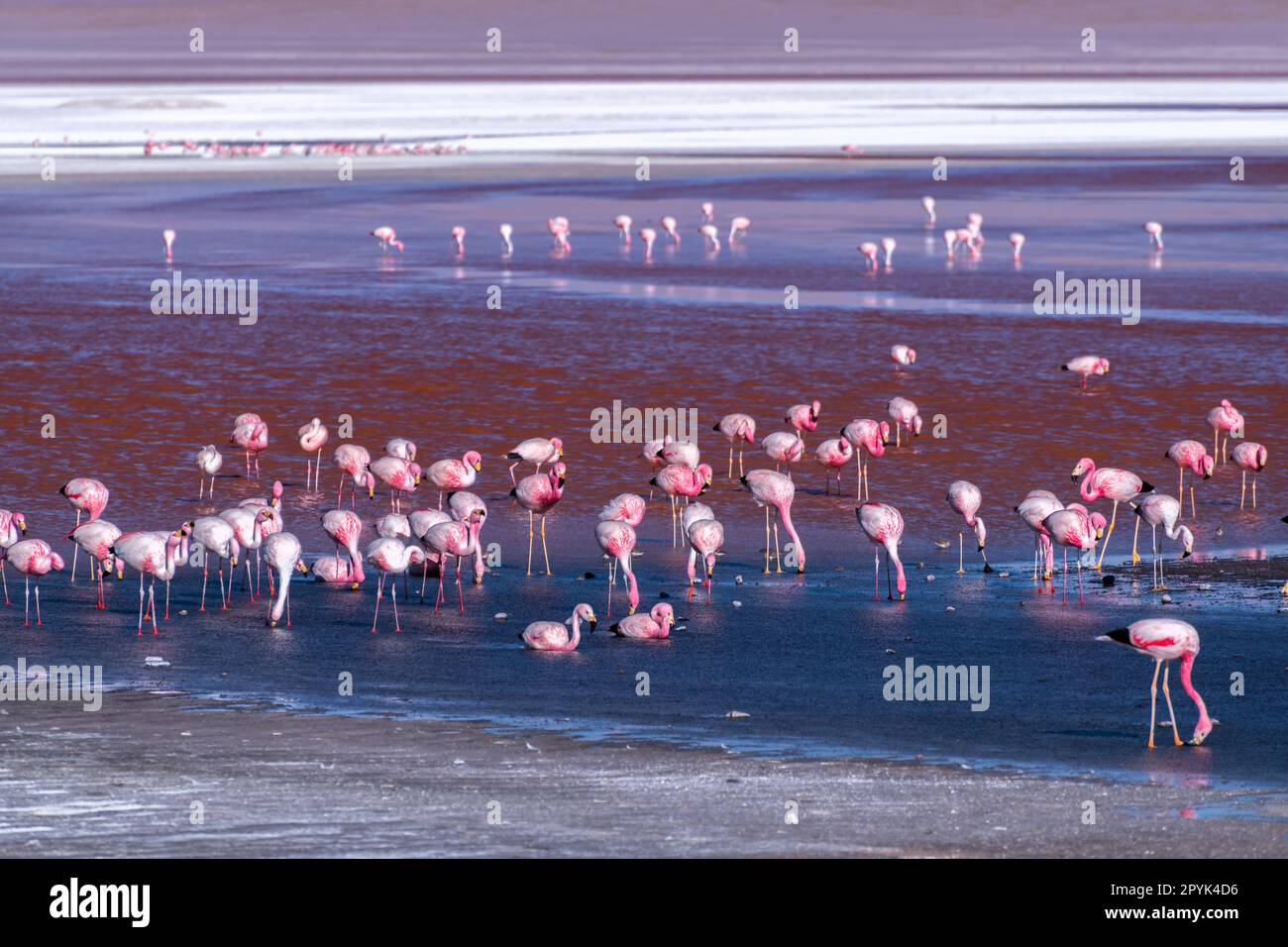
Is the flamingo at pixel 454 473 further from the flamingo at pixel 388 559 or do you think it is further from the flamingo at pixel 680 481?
the flamingo at pixel 388 559

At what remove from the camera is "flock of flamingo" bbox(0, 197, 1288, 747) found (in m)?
9.98

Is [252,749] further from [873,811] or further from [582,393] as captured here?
[582,393]

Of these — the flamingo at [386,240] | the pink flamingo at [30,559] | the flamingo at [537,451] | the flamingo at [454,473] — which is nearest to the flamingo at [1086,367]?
the flamingo at [537,451]

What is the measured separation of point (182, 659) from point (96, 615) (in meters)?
1.06

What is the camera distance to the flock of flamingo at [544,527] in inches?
393

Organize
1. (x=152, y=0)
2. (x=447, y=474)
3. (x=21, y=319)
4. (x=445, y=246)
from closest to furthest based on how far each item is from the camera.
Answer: (x=447, y=474) < (x=21, y=319) < (x=445, y=246) < (x=152, y=0)

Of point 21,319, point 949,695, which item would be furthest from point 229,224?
point 949,695

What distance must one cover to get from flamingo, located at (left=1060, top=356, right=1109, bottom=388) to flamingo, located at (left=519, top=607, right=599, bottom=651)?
772 centimetres

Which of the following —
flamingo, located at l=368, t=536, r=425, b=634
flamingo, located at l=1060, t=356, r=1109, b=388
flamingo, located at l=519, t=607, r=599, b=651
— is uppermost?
flamingo, located at l=1060, t=356, r=1109, b=388

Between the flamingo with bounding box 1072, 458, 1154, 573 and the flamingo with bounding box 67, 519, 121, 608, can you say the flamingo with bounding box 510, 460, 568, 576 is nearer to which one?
the flamingo with bounding box 67, 519, 121, 608

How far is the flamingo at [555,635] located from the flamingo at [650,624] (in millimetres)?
217

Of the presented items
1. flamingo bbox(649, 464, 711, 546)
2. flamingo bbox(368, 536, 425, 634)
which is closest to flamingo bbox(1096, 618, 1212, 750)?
flamingo bbox(368, 536, 425, 634)

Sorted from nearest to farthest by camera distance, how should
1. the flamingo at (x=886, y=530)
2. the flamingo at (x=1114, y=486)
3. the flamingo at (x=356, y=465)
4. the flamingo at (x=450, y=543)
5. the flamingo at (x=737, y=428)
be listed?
the flamingo at (x=450, y=543)
the flamingo at (x=886, y=530)
the flamingo at (x=1114, y=486)
the flamingo at (x=356, y=465)
the flamingo at (x=737, y=428)

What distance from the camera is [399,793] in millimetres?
7434
